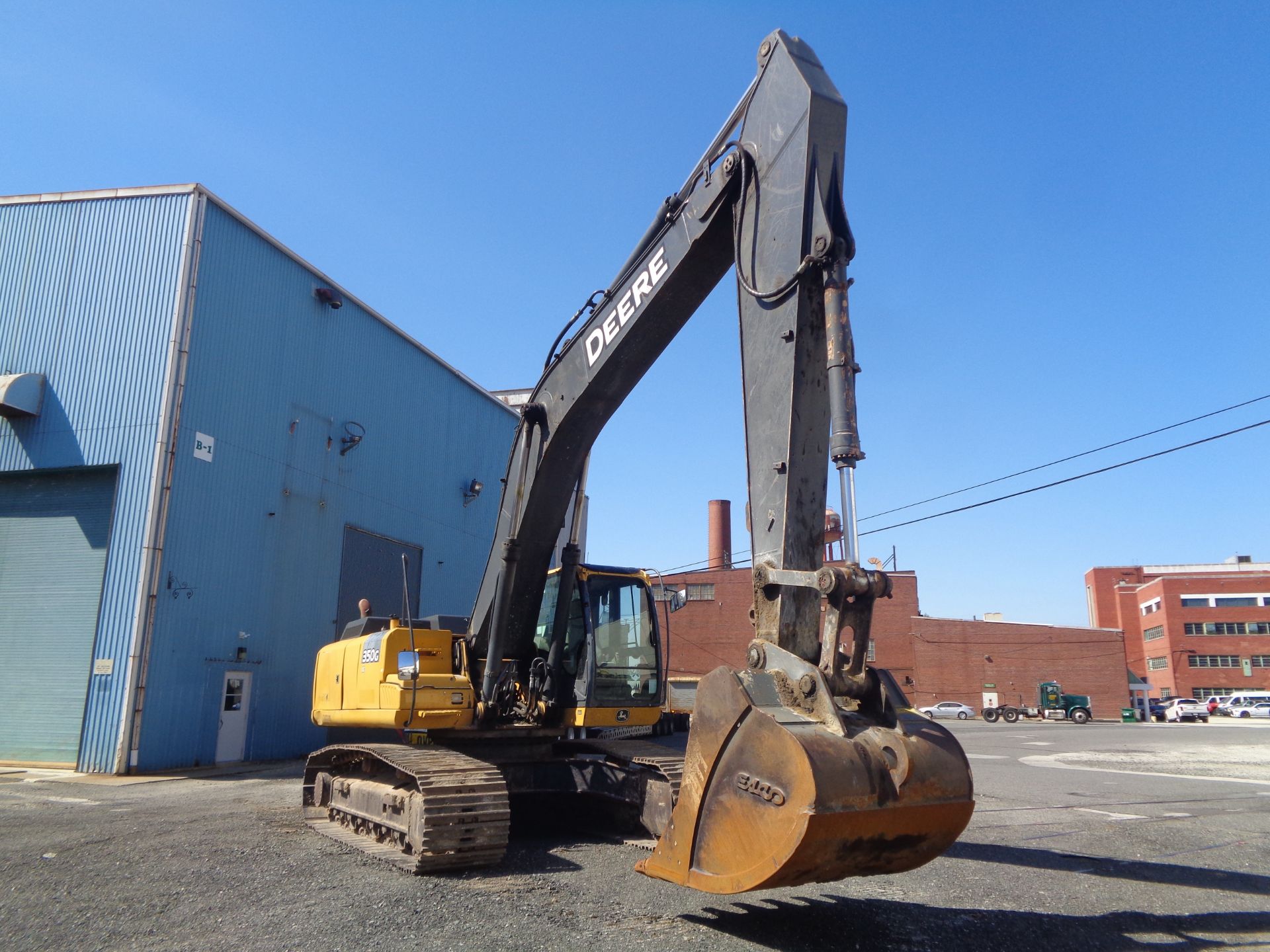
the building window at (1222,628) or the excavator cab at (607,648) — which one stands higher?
the building window at (1222,628)

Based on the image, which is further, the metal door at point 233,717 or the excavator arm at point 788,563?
the metal door at point 233,717

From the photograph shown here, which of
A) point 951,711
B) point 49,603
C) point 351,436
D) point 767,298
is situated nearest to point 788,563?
point 767,298

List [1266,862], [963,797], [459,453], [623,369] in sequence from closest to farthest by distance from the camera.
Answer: [963,797] → [623,369] → [1266,862] → [459,453]

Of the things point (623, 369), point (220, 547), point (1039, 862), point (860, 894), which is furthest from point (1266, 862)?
point (220, 547)

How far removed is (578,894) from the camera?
6121 mm

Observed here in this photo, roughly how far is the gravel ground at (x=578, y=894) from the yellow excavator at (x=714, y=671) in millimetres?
682

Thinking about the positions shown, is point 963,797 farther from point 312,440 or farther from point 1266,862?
point 312,440

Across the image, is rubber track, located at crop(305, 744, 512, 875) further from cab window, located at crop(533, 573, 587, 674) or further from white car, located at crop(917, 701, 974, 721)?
white car, located at crop(917, 701, 974, 721)

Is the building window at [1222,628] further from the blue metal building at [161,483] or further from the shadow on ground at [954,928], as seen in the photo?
the shadow on ground at [954,928]

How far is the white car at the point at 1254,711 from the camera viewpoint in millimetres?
51969

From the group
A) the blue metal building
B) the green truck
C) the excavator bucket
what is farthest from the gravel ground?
the green truck

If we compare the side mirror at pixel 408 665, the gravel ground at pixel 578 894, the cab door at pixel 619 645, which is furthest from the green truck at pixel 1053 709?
the side mirror at pixel 408 665

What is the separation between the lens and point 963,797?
13.5 ft

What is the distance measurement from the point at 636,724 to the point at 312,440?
13130 millimetres
